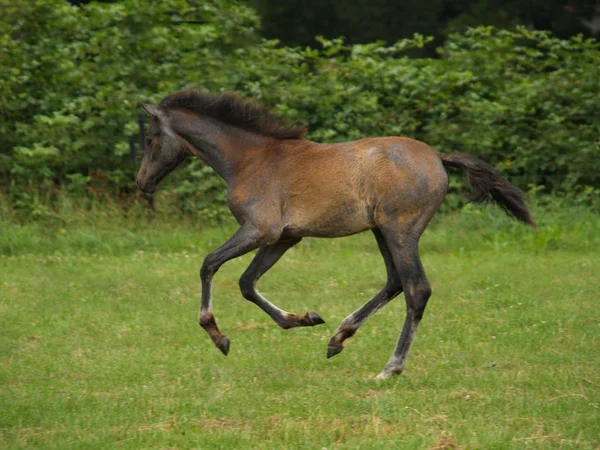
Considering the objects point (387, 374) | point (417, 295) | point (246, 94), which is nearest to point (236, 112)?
point (417, 295)

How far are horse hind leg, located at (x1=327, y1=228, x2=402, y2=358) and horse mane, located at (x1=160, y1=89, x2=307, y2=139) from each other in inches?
42.1

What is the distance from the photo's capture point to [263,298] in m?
7.66

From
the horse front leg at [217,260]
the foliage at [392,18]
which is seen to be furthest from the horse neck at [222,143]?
the foliage at [392,18]

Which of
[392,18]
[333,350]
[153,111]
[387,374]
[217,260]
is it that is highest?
[153,111]

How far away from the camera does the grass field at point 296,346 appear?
588 cm

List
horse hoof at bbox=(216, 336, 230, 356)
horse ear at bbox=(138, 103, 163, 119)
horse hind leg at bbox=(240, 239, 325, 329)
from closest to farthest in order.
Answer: horse hoof at bbox=(216, 336, 230, 356), horse hind leg at bbox=(240, 239, 325, 329), horse ear at bbox=(138, 103, 163, 119)

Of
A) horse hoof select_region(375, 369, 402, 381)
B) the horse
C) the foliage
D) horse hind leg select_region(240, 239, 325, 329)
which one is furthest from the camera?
the foliage

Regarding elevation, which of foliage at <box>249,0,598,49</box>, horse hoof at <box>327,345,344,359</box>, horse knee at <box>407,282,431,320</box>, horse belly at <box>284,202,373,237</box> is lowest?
foliage at <box>249,0,598,49</box>

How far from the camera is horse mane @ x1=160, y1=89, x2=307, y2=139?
7.82 m

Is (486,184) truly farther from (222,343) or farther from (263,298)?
(222,343)

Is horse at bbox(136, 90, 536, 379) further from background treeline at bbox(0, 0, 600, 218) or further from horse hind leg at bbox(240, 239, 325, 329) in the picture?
background treeline at bbox(0, 0, 600, 218)

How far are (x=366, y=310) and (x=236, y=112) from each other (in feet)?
5.97

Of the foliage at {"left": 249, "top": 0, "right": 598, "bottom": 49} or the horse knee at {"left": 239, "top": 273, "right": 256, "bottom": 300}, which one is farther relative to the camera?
the foliage at {"left": 249, "top": 0, "right": 598, "bottom": 49}

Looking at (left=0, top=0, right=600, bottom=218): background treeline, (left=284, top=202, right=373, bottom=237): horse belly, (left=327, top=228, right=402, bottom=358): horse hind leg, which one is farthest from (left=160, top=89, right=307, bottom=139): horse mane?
(left=0, top=0, right=600, bottom=218): background treeline
